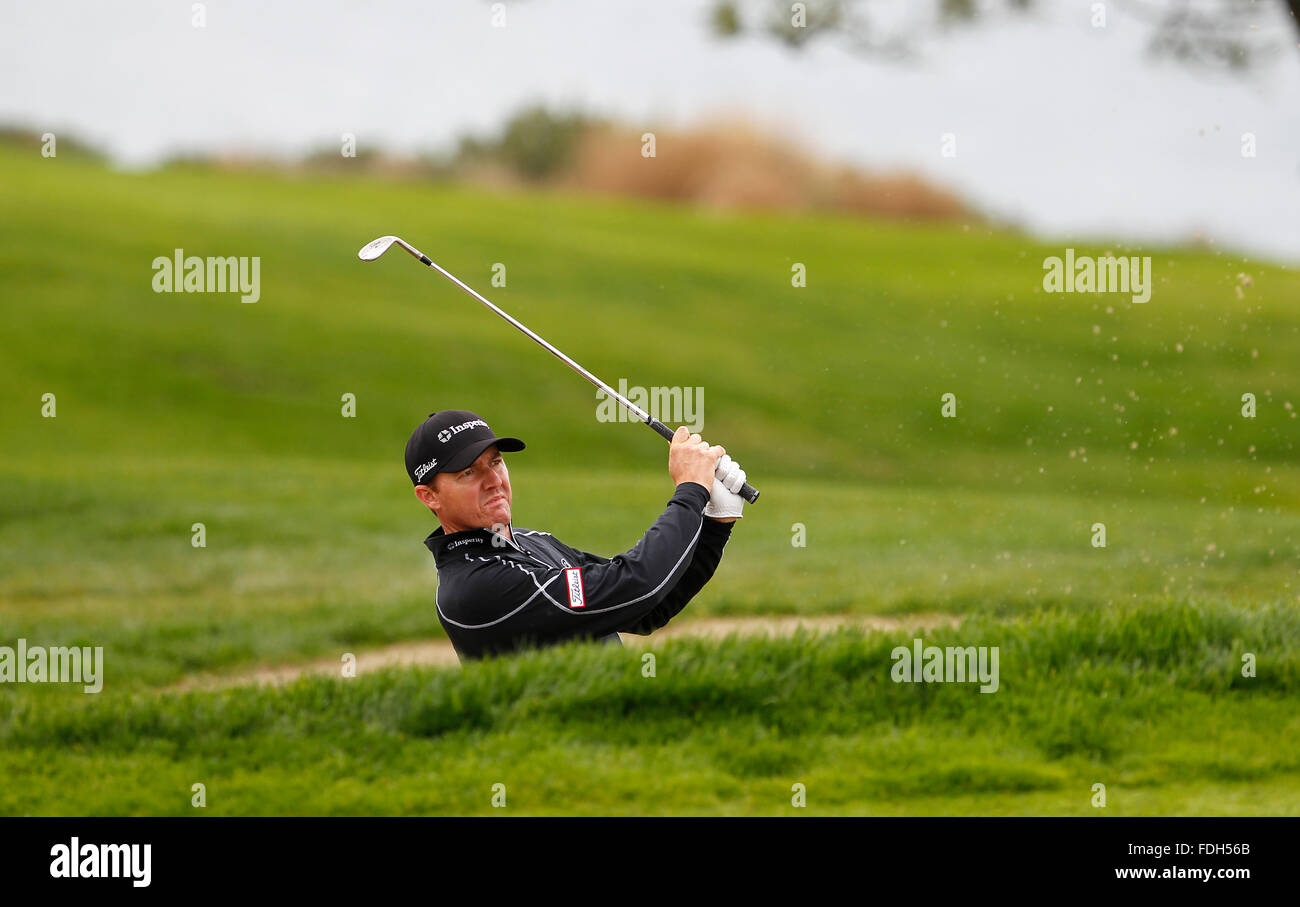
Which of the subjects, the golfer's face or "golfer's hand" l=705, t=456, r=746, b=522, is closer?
"golfer's hand" l=705, t=456, r=746, b=522

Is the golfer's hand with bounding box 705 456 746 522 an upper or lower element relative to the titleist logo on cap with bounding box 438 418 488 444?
lower

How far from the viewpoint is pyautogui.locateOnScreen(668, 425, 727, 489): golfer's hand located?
17.1 ft

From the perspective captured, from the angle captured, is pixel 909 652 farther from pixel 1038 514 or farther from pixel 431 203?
pixel 431 203

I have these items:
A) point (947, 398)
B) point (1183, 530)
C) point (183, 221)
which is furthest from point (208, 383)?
point (1183, 530)

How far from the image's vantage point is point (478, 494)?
17.8ft

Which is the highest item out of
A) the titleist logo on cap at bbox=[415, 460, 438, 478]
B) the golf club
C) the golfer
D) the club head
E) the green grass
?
the club head

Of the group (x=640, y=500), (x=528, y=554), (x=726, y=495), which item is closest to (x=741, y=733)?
(x=528, y=554)

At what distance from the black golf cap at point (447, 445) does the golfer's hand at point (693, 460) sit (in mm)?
589

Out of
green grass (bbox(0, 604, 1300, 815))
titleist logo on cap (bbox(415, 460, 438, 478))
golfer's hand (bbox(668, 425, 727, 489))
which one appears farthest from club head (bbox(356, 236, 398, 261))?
green grass (bbox(0, 604, 1300, 815))

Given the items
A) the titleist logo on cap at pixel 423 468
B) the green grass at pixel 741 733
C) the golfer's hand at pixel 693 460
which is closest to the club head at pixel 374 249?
the titleist logo on cap at pixel 423 468

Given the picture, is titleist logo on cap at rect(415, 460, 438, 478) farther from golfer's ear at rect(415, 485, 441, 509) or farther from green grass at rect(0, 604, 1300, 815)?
green grass at rect(0, 604, 1300, 815)

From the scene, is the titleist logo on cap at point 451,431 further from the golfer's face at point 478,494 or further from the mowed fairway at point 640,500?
the mowed fairway at point 640,500

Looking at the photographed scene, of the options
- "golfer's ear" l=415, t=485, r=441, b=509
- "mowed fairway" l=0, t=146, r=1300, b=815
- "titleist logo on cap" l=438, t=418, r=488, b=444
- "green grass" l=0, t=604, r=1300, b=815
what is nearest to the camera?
"titleist logo on cap" l=438, t=418, r=488, b=444

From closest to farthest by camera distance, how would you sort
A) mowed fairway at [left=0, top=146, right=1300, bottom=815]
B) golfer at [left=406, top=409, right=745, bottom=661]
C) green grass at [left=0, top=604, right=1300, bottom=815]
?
golfer at [left=406, top=409, right=745, bottom=661] → green grass at [left=0, top=604, right=1300, bottom=815] → mowed fairway at [left=0, top=146, right=1300, bottom=815]
